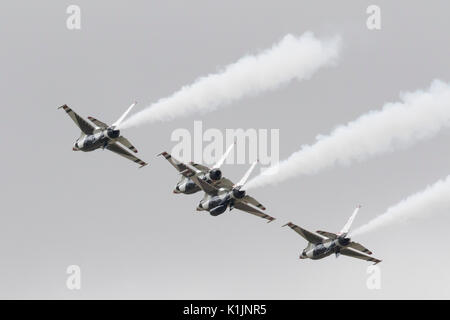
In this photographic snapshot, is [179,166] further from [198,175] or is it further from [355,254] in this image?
[355,254]

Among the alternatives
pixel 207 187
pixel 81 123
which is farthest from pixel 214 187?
pixel 81 123

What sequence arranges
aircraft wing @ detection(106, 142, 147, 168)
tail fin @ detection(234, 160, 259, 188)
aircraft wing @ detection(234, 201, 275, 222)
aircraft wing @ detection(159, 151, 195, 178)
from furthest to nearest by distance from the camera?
aircraft wing @ detection(234, 201, 275, 222), aircraft wing @ detection(106, 142, 147, 168), aircraft wing @ detection(159, 151, 195, 178), tail fin @ detection(234, 160, 259, 188)

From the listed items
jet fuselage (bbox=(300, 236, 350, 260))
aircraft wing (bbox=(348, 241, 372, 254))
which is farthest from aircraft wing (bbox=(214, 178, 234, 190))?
aircraft wing (bbox=(348, 241, 372, 254))

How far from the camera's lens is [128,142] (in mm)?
110562

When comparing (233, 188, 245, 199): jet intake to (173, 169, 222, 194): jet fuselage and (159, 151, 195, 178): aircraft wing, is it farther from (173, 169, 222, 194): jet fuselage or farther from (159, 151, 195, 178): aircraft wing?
(159, 151, 195, 178): aircraft wing

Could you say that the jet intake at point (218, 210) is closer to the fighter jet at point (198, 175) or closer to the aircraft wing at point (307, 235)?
the fighter jet at point (198, 175)

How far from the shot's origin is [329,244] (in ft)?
358

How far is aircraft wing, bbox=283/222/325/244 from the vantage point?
11000 cm

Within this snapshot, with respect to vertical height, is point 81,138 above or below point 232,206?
above
